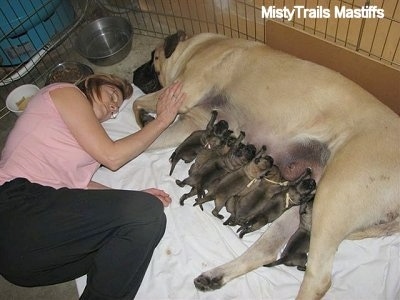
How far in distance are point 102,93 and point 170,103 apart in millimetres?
392

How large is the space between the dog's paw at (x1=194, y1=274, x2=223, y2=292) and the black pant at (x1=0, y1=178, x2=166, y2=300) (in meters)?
0.30

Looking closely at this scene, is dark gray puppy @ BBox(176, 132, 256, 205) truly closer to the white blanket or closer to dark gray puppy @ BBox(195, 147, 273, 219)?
dark gray puppy @ BBox(195, 147, 273, 219)

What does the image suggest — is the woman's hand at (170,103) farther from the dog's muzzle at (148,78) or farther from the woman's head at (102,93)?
the dog's muzzle at (148,78)

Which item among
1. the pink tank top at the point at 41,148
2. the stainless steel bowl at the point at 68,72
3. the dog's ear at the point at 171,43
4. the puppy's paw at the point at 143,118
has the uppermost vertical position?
the pink tank top at the point at 41,148

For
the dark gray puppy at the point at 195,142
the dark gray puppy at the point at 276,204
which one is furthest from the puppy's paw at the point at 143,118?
the dark gray puppy at the point at 276,204

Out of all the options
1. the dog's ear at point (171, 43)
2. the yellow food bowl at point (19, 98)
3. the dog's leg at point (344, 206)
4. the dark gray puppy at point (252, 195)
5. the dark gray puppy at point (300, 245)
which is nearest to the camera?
the dog's leg at point (344, 206)

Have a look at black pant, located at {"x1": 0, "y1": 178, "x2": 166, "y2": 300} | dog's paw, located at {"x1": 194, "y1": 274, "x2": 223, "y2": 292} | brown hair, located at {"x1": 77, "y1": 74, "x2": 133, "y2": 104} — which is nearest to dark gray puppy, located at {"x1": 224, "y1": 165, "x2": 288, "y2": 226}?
dog's paw, located at {"x1": 194, "y1": 274, "x2": 223, "y2": 292}

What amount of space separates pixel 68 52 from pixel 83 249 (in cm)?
216

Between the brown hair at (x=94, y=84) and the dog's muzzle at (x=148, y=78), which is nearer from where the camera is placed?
the brown hair at (x=94, y=84)

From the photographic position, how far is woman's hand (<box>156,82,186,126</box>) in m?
2.32

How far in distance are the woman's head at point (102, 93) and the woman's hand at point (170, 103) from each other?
272 mm

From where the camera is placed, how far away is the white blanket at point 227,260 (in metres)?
2.00

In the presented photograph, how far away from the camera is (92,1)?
3.70 m

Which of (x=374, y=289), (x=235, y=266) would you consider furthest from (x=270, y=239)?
(x=374, y=289)
